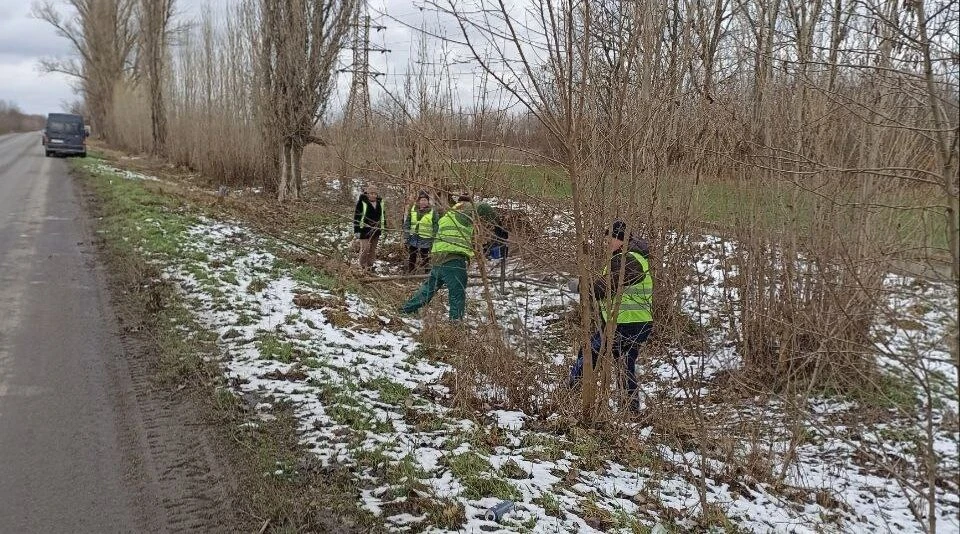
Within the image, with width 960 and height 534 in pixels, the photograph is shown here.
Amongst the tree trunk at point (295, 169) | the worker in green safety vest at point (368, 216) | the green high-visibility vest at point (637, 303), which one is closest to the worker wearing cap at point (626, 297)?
the green high-visibility vest at point (637, 303)

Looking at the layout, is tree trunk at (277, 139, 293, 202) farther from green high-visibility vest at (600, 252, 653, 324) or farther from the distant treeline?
the distant treeline

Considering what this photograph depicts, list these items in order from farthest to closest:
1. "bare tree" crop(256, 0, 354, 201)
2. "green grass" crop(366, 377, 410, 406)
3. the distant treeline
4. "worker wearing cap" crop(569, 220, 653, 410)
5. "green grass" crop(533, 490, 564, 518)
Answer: the distant treeline
"bare tree" crop(256, 0, 354, 201)
"green grass" crop(366, 377, 410, 406)
"worker wearing cap" crop(569, 220, 653, 410)
"green grass" crop(533, 490, 564, 518)

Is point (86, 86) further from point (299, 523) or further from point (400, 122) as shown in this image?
point (299, 523)

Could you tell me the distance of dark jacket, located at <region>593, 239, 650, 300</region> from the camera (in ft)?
15.6

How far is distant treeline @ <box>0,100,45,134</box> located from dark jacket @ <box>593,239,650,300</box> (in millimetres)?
87233

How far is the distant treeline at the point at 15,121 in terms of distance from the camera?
7931 centimetres

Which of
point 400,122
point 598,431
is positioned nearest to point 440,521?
point 598,431

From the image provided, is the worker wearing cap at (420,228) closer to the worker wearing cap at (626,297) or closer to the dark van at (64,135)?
the worker wearing cap at (626,297)

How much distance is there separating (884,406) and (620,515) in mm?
3339

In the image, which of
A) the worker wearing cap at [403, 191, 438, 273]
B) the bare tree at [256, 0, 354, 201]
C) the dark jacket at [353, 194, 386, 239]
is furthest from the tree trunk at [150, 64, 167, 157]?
the worker wearing cap at [403, 191, 438, 273]

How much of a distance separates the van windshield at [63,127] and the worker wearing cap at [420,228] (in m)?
24.7

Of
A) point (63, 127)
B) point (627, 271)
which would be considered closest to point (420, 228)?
point (627, 271)

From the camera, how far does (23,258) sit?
9008 mm

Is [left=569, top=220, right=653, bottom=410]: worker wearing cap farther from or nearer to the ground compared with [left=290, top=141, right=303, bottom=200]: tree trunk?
nearer to the ground
